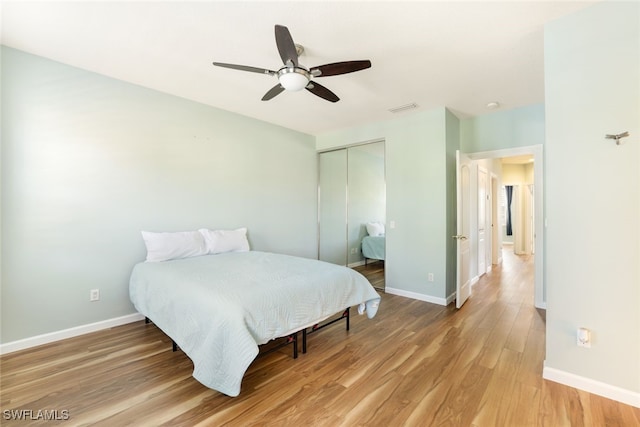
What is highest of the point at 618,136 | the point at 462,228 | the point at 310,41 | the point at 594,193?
the point at 310,41

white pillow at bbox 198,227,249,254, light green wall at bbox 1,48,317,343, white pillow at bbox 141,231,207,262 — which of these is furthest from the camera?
white pillow at bbox 198,227,249,254

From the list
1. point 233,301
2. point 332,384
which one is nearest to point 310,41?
point 233,301

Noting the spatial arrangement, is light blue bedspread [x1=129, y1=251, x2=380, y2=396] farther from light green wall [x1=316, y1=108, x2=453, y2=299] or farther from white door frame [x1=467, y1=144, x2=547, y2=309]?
white door frame [x1=467, y1=144, x2=547, y2=309]

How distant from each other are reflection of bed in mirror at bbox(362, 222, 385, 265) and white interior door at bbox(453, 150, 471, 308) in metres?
1.39

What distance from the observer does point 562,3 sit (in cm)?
182

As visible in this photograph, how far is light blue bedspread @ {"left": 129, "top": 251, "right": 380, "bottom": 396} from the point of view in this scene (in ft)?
5.66

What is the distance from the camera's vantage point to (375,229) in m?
4.96

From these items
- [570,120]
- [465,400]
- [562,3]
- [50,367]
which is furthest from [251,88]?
[465,400]

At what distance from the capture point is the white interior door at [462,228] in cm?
344

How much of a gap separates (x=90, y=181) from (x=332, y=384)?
2.98 meters

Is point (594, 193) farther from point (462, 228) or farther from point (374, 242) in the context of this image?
point (374, 242)

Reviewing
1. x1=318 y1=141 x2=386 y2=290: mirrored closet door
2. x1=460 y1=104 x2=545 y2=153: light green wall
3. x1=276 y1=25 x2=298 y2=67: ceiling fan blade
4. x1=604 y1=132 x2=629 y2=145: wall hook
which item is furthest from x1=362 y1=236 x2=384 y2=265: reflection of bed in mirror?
x1=276 y1=25 x2=298 y2=67: ceiling fan blade

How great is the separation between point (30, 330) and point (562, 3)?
16.2 ft

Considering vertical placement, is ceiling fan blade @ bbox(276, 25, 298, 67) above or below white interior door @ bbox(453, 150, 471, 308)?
above
